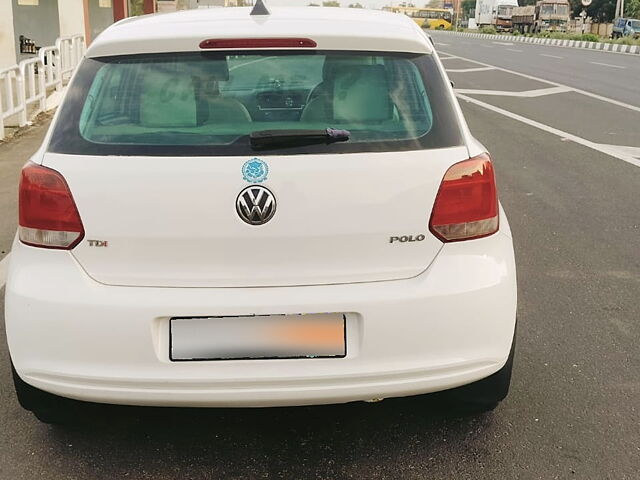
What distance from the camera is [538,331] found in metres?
4.41

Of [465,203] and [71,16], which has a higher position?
[71,16]

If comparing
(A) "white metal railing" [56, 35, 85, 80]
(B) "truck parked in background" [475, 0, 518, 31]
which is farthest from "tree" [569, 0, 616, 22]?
(A) "white metal railing" [56, 35, 85, 80]

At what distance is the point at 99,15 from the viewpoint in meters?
28.0

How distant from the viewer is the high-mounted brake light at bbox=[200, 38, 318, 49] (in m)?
2.93

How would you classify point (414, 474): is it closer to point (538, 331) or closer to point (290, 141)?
point (290, 141)

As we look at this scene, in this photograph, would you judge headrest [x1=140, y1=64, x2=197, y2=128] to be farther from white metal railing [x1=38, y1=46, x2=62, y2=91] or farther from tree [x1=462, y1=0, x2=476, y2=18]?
tree [x1=462, y1=0, x2=476, y2=18]

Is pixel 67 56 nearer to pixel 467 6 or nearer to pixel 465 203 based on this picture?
pixel 465 203

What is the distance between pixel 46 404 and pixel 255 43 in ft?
5.05

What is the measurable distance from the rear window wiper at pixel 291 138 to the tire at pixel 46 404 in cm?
123

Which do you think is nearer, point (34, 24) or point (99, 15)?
point (34, 24)

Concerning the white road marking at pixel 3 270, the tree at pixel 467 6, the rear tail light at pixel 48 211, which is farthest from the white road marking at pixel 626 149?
the tree at pixel 467 6

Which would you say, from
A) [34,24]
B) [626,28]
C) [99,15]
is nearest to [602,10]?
[626,28]

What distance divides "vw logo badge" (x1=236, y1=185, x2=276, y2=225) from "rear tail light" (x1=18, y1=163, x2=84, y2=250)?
0.55 m

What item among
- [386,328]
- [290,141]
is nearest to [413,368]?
[386,328]
